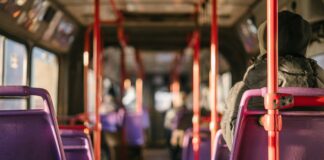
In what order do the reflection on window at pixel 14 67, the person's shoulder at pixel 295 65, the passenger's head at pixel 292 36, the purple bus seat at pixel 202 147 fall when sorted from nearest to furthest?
the person's shoulder at pixel 295 65 → the passenger's head at pixel 292 36 → the purple bus seat at pixel 202 147 → the reflection on window at pixel 14 67

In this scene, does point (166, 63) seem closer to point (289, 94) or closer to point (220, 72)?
point (220, 72)

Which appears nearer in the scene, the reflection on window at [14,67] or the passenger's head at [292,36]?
the passenger's head at [292,36]

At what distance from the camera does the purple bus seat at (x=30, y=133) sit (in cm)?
246

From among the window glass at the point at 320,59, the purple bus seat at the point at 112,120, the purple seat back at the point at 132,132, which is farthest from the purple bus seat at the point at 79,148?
the purple seat back at the point at 132,132

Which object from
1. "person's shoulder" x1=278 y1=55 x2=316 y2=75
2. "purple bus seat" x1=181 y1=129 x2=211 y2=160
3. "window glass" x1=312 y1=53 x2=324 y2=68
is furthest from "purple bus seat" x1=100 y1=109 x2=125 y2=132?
"person's shoulder" x1=278 y1=55 x2=316 y2=75

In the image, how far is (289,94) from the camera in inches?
84.7

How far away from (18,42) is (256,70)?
11.1 feet

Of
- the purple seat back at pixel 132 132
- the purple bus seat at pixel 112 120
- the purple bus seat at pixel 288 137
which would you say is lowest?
the purple seat back at pixel 132 132

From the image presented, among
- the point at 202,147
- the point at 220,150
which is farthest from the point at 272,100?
the point at 202,147

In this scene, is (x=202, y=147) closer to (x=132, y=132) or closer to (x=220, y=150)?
(x=220, y=150)

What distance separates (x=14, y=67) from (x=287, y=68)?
10.9 feet

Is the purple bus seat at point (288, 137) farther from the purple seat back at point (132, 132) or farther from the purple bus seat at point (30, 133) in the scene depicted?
the purple seat back at point (132, 132)

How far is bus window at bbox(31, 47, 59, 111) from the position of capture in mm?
6035

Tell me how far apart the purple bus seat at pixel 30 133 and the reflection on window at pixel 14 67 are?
2286mm
